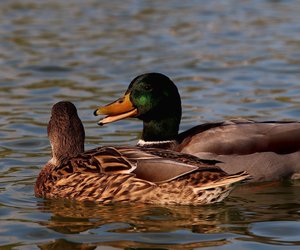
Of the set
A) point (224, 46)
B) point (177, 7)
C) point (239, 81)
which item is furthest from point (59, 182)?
point (177, 7)

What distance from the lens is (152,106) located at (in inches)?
403

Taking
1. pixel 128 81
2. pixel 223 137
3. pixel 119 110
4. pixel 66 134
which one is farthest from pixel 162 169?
pixel 128 81

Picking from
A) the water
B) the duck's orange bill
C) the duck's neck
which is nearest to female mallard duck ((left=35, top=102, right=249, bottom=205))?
the water

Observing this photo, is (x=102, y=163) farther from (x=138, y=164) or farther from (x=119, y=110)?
(x=119, y=110)

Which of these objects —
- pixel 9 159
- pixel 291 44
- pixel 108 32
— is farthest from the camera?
pixel 108 32

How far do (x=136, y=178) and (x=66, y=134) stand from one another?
3.80 feet

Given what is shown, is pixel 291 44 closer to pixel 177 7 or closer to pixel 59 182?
pixel 177 7

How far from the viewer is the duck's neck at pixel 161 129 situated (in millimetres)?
10336

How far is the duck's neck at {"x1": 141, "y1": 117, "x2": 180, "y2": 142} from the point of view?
10.3 meters

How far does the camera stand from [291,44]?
54.9 ft

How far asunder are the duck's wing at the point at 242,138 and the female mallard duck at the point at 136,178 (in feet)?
3.77

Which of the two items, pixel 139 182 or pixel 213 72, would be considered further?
pixel 213 72

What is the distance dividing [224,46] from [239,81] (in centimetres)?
257

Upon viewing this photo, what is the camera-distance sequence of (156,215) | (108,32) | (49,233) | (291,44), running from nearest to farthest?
(49,233) → (156,215) → (291,44) → (108,32)
